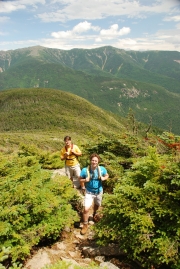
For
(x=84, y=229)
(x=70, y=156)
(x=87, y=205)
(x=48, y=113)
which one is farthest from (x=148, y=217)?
(x=48, y=113)

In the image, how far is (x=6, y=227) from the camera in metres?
4.93

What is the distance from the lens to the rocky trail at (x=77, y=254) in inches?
209

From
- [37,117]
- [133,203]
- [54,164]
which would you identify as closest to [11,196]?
[133,203]

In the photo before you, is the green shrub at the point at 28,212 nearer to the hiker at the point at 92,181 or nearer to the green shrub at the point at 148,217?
the hiker at the point at 92,181

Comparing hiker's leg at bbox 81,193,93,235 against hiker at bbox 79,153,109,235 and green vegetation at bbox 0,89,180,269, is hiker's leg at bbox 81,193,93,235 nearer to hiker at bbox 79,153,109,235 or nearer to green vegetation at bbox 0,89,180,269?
hiker at bbox 79,153,109,235

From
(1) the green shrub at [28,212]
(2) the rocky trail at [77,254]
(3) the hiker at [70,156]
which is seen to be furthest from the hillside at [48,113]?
(1) the green shrub at [28,212]

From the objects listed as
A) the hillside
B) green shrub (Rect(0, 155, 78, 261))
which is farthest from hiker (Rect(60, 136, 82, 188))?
the hillside

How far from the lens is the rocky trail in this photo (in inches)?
209

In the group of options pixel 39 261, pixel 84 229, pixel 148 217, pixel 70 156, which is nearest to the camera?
pixel 148 217

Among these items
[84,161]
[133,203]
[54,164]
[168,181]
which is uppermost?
[168,181]

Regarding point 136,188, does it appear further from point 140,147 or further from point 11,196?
point 140,147

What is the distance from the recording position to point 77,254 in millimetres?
6070

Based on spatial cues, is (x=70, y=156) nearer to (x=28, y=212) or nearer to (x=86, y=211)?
(x=86, y=211)

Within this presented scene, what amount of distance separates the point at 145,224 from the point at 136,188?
0.89 meters
